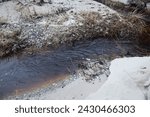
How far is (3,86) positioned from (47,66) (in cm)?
190

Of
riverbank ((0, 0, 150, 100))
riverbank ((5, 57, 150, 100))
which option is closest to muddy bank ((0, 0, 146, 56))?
riverbank ((0, 0, 150, 100))

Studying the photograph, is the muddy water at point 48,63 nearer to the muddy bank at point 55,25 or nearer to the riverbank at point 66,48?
the riverbank at point 66,48

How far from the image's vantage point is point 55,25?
14.1m

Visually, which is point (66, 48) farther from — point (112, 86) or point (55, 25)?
point (112, 86)

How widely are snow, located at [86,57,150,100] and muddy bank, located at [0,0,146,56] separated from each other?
3.86 m

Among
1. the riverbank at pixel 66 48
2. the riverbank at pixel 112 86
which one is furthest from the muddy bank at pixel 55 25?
the riverbank at pixel 112 86

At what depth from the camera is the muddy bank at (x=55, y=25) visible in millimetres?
13070

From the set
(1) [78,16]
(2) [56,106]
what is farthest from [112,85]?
(1) [78,16]

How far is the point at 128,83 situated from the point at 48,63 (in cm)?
379

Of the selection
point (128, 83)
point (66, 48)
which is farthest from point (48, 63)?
point (128, 83)

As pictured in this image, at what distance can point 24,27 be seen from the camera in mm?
13984

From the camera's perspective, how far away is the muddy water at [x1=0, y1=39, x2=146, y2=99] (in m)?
10.4

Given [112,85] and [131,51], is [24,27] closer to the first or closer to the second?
[131,51]

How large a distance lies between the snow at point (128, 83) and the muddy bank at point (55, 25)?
3863 mm
